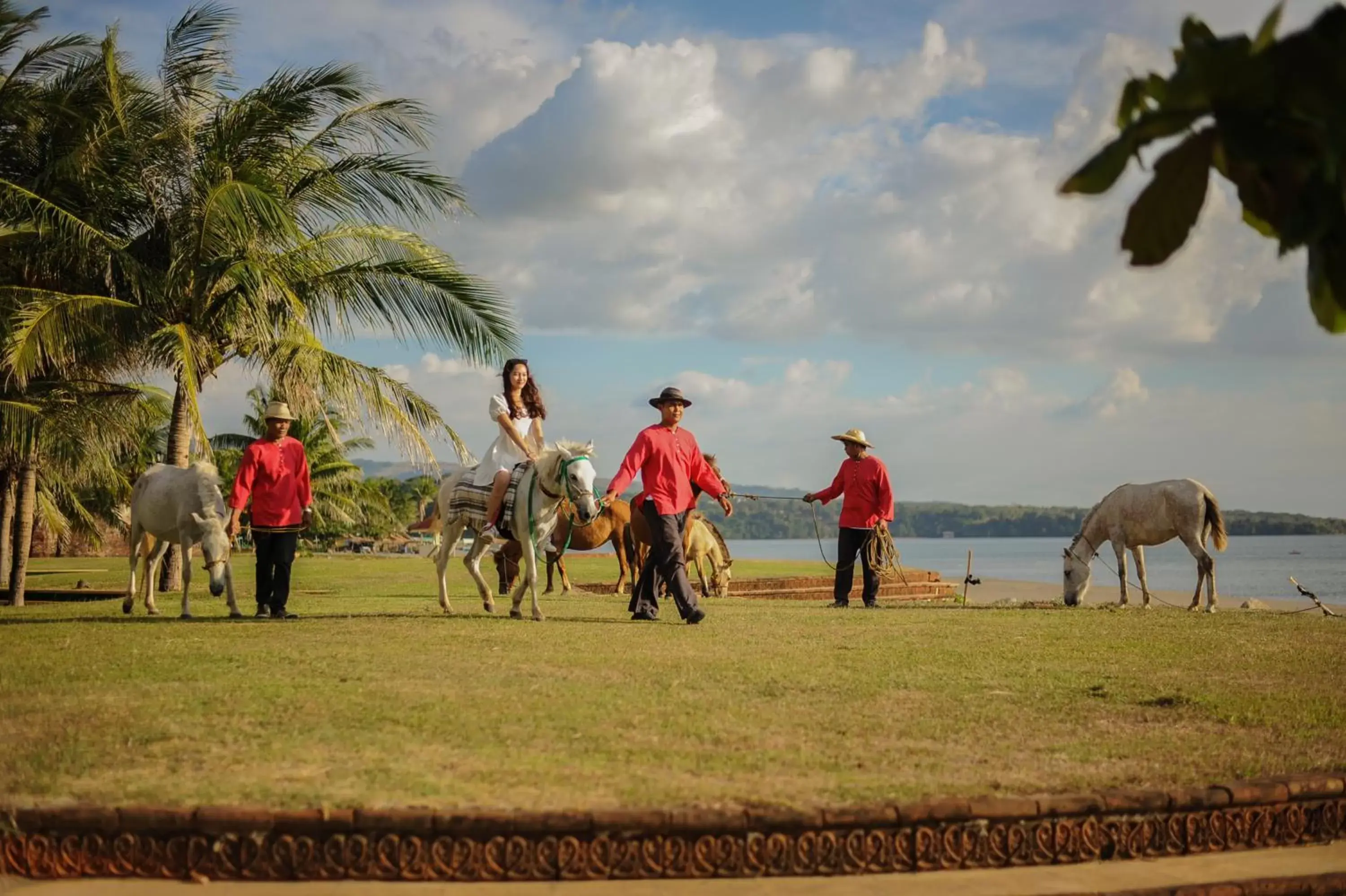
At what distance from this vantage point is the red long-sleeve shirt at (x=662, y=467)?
12992 mm

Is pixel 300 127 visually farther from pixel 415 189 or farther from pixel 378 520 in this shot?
pixel 378 520

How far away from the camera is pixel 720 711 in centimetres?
697

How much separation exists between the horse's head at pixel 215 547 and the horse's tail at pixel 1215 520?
44.4ft

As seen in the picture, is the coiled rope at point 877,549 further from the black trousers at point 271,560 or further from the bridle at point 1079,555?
the black trousers at point 271,560

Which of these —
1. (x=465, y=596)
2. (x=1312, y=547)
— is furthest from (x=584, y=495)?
(x=1312, y=547)

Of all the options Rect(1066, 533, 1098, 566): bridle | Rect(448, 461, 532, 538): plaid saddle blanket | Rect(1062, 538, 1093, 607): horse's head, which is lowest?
Rect(1062, 538, 1093, 607): horse's head

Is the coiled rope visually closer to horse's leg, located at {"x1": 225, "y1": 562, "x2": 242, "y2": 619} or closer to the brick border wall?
horse's leg, located at {"x1": 225, "y1": 562, "x2": 242, "y2": 619}

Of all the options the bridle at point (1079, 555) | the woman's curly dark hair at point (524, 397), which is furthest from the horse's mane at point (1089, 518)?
the woman's curly dark hair at point (524, 397)

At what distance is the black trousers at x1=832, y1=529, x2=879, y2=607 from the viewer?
17297 mm

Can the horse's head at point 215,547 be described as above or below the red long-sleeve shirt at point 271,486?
below

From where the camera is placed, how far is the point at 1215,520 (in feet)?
56.3

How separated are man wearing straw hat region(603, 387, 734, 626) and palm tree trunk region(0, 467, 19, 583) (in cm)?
1705

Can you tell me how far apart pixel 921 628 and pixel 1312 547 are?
463 ft

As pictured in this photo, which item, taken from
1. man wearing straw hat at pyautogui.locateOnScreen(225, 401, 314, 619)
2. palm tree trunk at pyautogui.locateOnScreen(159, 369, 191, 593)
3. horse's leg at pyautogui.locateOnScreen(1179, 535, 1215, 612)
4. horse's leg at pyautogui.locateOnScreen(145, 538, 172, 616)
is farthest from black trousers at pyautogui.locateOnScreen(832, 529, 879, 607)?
palm tree trunk at pyautogui.locateOnScreen(159, 369, 191, 593)
